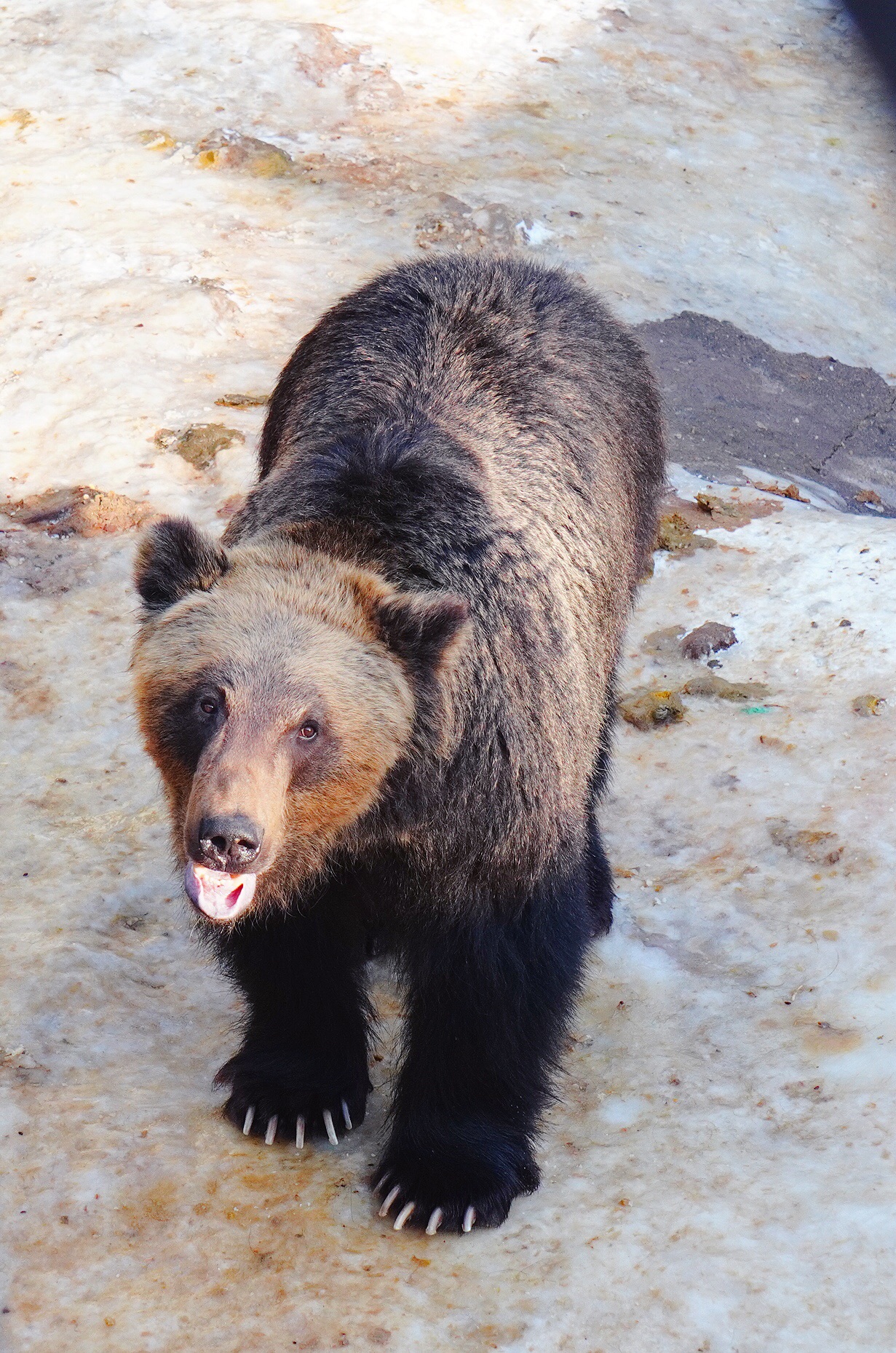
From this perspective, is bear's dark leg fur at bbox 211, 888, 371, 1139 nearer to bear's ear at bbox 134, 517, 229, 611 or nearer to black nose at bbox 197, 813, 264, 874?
black nose at bbox 197, 813, 264, 874

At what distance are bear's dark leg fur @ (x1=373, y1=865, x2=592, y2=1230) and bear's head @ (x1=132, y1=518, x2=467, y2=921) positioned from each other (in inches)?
25.1

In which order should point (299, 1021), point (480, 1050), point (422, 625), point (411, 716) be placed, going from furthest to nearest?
point (299, 1021), point (480, 1050), point (411, 716), point (422, 625)

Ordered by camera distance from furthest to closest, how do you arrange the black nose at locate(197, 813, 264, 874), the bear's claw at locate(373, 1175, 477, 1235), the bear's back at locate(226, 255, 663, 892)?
1. the bear's claw at locate(373, 1175, 477, 1235)
2. the bear's back at locate(226, 255, 663, 892)
3. the black nose at locate(197, 813, 264, 874)

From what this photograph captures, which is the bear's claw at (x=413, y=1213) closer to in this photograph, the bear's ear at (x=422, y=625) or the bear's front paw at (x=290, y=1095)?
the bear's front paw at (x=290, y=1095)

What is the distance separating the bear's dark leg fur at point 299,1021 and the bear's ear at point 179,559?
1.15 metres

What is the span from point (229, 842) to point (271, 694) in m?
0.42

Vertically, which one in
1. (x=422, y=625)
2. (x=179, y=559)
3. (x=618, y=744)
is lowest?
(x=618, y=744)

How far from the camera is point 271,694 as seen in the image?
340 cm

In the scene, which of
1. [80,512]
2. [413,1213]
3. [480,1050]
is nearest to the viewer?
[413,1213]

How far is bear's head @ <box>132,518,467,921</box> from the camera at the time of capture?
10.9ft

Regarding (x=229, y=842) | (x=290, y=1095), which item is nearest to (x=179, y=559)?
(x=229, y=842)

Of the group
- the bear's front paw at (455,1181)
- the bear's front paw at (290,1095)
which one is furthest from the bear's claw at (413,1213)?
the bear's front paw at (290,1095)

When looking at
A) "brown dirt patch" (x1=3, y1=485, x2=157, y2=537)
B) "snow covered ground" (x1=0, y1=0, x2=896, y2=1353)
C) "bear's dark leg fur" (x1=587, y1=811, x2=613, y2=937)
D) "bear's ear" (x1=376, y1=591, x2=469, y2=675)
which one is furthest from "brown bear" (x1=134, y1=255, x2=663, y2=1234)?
"brown dirt patch" (x1=3, y1=485, x2=157, y2=537)

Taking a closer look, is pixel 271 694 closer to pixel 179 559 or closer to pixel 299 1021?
pixel 179 559
